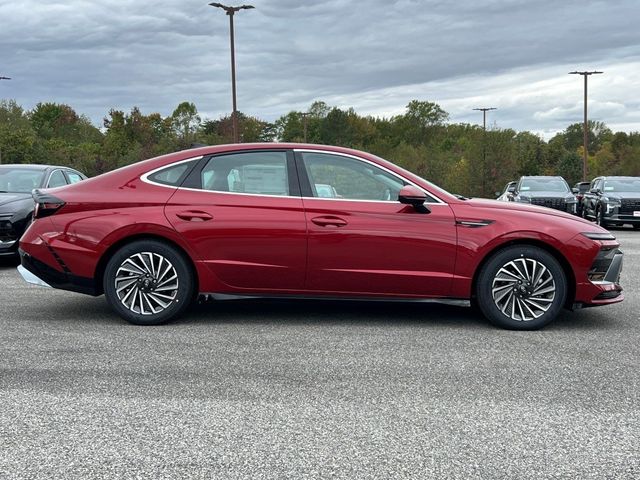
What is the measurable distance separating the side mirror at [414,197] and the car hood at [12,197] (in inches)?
252

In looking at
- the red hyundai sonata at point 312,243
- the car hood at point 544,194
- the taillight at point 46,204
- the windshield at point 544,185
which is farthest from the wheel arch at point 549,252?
the windshield at point 544,185

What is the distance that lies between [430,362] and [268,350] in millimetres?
1188

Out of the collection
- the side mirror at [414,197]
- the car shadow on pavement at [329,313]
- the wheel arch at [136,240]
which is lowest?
the car shadow on pavement at [329,313]

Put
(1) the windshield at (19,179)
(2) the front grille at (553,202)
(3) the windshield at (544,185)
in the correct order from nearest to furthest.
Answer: (1) the windshield at (19,179), (2) the front grille at (553,202), (3) the windshield at (544,185)

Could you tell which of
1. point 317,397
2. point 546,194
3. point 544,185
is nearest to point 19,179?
point 317,397

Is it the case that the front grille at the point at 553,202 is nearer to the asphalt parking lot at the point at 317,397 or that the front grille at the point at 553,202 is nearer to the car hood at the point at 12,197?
the asphalt parking lot at the point at 317,397

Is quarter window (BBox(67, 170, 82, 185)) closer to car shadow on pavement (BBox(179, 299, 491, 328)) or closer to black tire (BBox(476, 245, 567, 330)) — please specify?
car shadow on pavement (BBox(179, 299, 491, 328))

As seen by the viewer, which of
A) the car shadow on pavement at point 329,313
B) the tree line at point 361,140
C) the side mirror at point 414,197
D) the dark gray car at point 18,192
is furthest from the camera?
the tree line at point 361,140

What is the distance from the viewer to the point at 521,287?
588 cm

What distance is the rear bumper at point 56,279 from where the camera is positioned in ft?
19.7

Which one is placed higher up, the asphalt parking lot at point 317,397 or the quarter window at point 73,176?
the quarter window at point 73,176

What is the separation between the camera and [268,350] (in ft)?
16.9

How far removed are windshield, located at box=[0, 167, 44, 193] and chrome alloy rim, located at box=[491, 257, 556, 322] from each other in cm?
769

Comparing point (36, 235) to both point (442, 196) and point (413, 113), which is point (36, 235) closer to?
point (442, 196)
